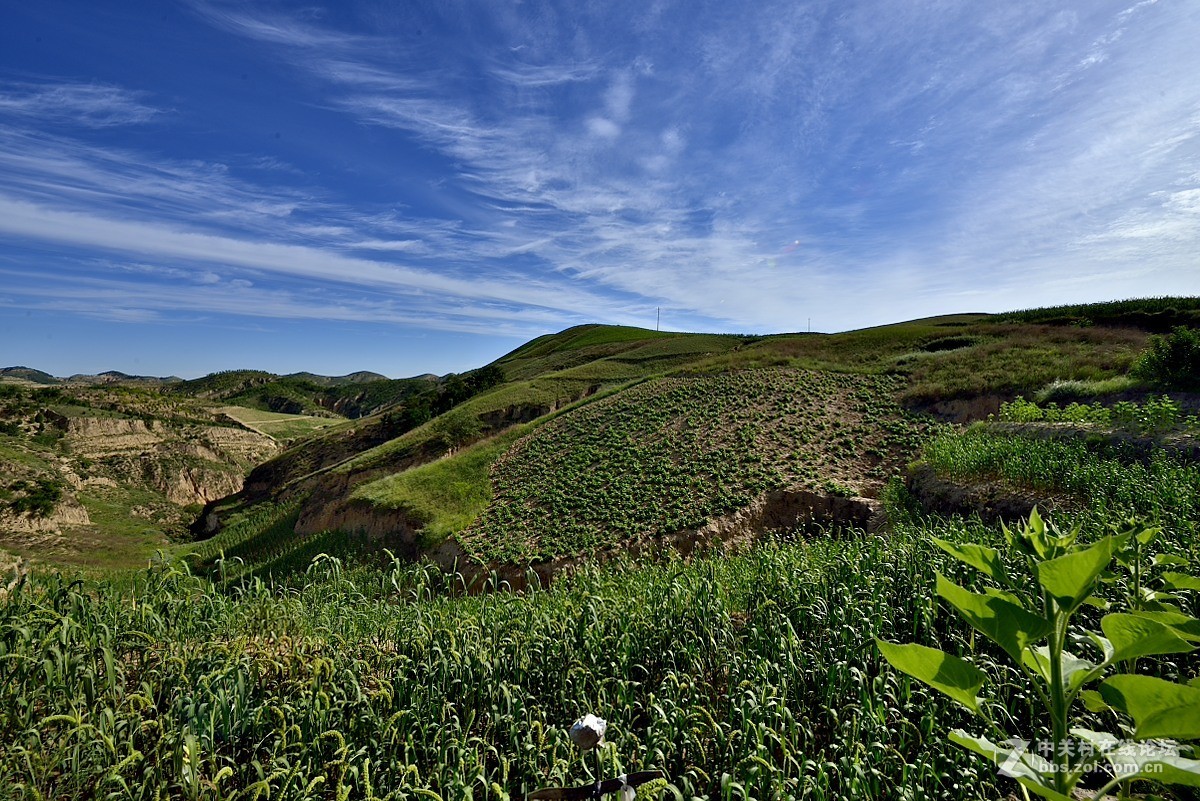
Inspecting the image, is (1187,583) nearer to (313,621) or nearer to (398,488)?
(313,621)

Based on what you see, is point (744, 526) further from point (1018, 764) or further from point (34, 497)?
point (34, 497)

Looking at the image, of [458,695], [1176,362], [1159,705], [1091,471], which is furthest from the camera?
[1176,362]

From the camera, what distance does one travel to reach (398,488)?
68.3 feet

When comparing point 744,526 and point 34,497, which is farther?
point 34,497

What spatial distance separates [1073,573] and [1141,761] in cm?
43

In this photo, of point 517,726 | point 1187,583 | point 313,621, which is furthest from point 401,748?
point 1187,583

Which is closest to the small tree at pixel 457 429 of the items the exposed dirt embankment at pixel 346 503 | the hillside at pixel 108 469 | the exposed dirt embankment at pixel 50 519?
the exposed dirt embankment at pixel 346 503

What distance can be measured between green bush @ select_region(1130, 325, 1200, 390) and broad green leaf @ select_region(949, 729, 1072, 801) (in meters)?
19.3

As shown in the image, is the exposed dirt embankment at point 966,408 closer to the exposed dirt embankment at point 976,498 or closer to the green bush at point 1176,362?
the green bush at point 1176,362

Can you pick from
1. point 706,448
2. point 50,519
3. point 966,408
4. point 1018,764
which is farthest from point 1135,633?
point 50,519

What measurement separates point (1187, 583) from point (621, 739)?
325 centimetres

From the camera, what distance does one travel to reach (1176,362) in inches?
550

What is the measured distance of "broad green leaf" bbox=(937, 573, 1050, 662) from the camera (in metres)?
1.12

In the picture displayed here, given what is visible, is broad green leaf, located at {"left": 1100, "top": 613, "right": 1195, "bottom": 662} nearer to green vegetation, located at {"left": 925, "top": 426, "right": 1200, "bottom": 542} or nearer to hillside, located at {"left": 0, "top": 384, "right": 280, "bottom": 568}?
green vegetation, located at {"left": 925, "top": 426, "right": 1200, "bottom": 542}
